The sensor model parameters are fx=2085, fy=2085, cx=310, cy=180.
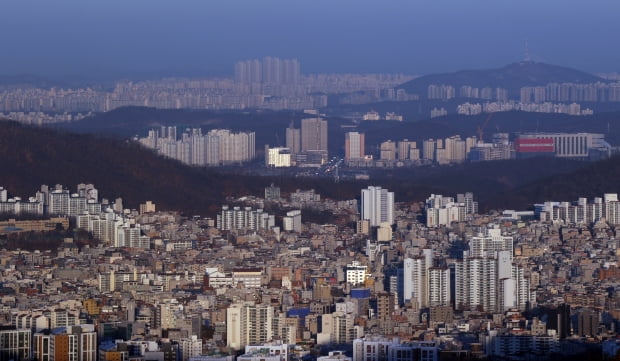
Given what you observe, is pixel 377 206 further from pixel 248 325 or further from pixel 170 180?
pixel 248 325

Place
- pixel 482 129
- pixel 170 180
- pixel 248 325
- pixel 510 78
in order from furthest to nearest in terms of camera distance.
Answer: pixel 510 78
pixel 482 129
pixel 170 180
pixel 248 325

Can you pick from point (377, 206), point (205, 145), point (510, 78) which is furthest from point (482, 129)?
point (377, 206)

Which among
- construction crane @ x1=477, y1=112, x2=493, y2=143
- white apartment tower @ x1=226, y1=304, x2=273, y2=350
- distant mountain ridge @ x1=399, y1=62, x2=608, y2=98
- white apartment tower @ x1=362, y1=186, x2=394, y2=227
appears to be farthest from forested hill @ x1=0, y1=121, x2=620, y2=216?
distant mountain ridge @ x1=399, y1=62, x2=608, y2=98

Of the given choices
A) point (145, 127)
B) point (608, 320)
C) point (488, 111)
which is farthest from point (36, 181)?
point (488, 111)

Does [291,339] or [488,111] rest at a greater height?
[488,111]

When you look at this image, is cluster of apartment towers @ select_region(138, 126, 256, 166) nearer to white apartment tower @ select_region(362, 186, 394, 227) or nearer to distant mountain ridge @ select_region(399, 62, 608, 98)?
white apartment tower @ select_region(362, 186, 394, 227)

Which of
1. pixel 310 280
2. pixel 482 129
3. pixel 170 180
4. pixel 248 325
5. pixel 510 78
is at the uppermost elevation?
pixel 510 78

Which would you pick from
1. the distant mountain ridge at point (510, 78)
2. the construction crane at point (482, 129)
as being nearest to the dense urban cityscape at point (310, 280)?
the construction crane at point (482, 129)

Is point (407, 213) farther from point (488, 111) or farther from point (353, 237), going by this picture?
point (488, 111)
